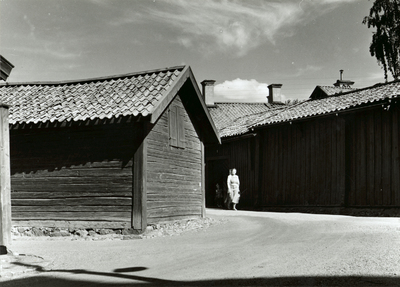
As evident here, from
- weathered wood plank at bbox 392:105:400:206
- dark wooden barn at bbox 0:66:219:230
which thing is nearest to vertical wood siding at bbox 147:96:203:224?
dark wooden barn at bbox 0:66:219:230

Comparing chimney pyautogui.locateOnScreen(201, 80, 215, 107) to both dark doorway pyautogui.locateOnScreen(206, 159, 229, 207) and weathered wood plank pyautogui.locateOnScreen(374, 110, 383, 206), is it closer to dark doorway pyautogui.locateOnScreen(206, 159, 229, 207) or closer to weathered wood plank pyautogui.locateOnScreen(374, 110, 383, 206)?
dark doorway pyautogui.locateOnScreen(206, 159, 229, 207)

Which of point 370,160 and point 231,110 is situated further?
point 231,110

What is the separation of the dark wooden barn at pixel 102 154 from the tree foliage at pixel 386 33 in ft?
56.0

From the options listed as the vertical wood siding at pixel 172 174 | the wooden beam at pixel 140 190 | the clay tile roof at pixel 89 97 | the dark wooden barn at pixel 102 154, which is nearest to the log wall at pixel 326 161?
the vertical wood siding at pixel 172 174

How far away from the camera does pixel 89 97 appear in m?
13.8

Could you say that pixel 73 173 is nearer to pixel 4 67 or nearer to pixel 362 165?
pixel 4 67

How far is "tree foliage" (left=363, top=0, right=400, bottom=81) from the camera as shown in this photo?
27.0 meters

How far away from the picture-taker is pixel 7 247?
839cm

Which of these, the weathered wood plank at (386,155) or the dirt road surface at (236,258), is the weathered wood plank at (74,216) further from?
the weathered wood plank at (386,155)

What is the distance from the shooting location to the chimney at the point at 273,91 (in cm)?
4147

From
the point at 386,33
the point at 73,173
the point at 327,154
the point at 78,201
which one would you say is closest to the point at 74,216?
the point at 78,201

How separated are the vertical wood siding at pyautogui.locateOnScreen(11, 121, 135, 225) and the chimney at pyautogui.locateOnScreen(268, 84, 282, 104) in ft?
98.4

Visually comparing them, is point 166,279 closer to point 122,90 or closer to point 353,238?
point 353,238

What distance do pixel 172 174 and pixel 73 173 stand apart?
281 centimetres
